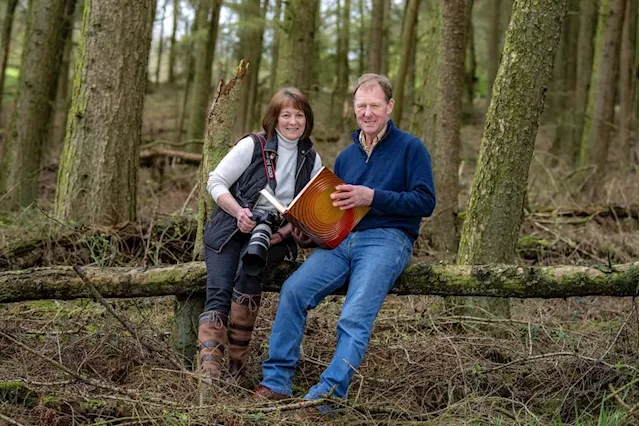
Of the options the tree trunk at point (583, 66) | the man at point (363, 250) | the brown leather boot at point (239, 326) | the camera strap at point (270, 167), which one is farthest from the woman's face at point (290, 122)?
the tree trunk at point (583, 66)

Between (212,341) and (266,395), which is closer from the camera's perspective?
(266,395)

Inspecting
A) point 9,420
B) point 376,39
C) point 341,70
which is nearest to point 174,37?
point 341,70

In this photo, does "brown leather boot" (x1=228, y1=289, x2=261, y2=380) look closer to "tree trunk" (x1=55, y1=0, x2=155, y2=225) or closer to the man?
the man

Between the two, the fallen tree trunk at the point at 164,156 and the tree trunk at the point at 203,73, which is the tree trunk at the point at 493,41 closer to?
the tree trunk at the point at 203,73

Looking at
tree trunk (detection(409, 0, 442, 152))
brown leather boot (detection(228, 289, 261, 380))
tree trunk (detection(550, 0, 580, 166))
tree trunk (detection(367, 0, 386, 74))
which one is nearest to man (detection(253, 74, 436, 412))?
brown leather boot (detection(228, 289, 261, 380))

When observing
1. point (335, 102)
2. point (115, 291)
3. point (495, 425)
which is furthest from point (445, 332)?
point (335, 102)

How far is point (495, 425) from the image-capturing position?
4020 millimetres

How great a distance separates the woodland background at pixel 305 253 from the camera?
4270 mm

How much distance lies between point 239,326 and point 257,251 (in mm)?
618

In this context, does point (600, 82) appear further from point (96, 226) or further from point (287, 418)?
point (287, 418)

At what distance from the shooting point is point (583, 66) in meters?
16.0

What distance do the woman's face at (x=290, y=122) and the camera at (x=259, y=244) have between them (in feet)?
1.82

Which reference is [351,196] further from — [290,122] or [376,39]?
[376,39]

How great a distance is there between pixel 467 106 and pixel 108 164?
19157 mm
